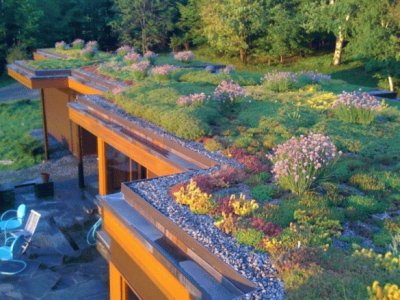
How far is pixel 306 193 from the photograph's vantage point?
5699 mm

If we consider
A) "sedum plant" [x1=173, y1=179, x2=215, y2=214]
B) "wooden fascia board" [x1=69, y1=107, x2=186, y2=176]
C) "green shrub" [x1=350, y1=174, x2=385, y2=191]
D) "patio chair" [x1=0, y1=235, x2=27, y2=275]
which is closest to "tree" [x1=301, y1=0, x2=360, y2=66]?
"wooden fascia board" [x1=69, y1=107, x2=186, y2=176]

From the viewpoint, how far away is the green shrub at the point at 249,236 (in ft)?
Result: 14.7

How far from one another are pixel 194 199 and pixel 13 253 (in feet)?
19.0

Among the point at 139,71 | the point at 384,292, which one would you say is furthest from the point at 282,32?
the point at 384,292

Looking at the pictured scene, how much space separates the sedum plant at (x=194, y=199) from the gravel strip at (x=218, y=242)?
0.22 feet

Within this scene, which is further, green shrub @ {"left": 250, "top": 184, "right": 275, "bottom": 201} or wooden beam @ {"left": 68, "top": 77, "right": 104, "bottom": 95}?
wooden beam @ {"left": 68, "top": 77, "right": 104, "bottom": 95}

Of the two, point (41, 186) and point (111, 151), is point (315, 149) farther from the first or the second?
point (41, 186)

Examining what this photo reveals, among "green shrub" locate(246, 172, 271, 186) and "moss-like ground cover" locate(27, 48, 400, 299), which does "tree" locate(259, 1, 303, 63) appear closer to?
"moss-like ground cover" locate(27, 48, 400, 299)

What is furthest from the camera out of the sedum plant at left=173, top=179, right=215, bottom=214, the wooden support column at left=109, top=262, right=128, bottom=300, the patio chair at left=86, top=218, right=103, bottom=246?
the patio chair at left=86, top=218, right=103, bottom=246

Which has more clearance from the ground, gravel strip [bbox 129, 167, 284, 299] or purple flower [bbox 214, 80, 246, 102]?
purple flower [bbox 214, 80, 246, 102]

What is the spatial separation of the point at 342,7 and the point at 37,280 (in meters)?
20.9

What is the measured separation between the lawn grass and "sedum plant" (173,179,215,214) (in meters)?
12.4

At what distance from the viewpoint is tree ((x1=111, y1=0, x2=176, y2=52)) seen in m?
36.1

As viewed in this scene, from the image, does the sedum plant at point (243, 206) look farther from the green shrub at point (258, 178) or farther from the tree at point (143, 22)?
the tree at point (143, 22)
